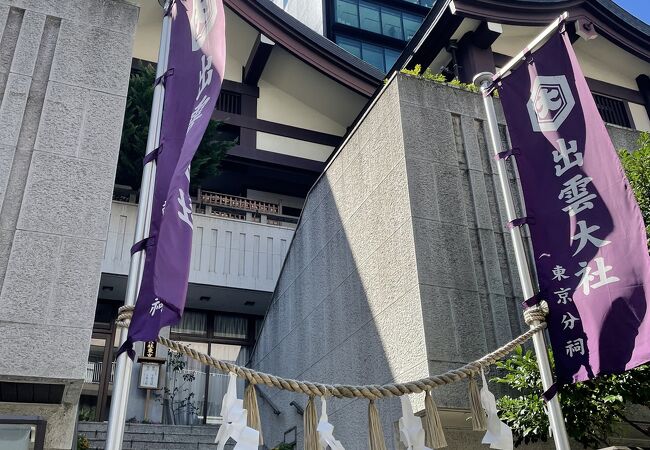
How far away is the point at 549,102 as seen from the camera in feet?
17.3

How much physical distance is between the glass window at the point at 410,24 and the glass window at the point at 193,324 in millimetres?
26580

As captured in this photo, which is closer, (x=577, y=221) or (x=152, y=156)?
(x=152, y=156)

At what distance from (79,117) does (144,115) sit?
1012cm

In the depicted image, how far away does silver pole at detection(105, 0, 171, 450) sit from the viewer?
11.7 ft

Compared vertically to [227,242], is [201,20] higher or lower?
lower

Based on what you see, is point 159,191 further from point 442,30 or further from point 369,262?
point 442,30

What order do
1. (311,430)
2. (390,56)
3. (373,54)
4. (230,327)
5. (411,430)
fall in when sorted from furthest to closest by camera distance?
(390,56)
(373,54)
(230,327)
(411,430)
(311,430)

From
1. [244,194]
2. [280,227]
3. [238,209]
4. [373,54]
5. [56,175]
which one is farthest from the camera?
[373,54]

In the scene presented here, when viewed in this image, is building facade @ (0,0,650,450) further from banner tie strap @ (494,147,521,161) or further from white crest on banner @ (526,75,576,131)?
→ white crest on banner @ (526,75,576,131)

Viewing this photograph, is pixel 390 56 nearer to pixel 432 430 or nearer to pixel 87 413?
pixel 87 413

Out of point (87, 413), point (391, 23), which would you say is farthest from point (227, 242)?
point (391, 23)

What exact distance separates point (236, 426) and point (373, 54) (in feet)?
111

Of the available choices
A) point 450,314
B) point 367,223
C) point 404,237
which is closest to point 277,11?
point 367,223

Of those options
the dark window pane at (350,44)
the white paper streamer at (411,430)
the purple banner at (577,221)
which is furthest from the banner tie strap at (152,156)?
the dark window pane at (350,44)
